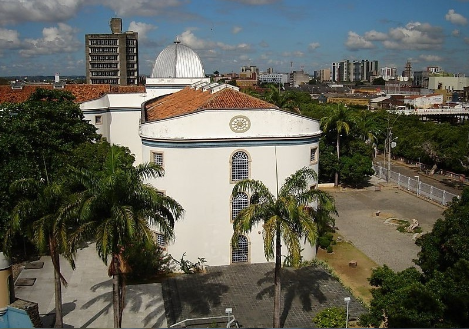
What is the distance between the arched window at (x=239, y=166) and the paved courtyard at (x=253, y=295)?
4.00 meters

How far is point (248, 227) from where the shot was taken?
13156 mm

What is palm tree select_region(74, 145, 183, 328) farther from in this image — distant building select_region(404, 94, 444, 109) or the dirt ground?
distant building select_region(404, 94, 444, 109)

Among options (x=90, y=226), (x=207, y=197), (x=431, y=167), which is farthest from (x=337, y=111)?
(x=90, y=226)

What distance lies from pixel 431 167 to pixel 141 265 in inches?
1403

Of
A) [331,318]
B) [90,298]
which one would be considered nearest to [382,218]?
[331,318]

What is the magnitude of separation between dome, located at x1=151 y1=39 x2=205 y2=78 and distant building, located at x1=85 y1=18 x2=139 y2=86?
60.4 metres

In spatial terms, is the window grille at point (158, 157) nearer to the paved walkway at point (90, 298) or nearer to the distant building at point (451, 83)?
the paved walkway at point (90, 298)

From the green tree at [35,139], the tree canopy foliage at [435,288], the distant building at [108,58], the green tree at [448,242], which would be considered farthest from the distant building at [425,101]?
the tree canopy foliage at [435,288]

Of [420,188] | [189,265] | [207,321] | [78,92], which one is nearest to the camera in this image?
[207,321]

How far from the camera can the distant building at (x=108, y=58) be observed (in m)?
100

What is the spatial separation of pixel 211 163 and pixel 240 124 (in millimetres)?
2108

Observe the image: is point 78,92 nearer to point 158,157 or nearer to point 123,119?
point 123,119

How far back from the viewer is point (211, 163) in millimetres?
21219

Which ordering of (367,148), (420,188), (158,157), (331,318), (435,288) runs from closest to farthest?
(435,288) → (331,318) → (158,157) → (420,188) → (367,148)
